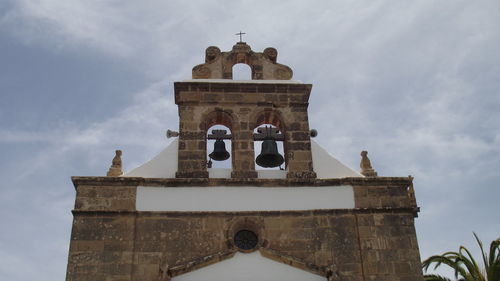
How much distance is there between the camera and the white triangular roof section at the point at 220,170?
11.4 meters

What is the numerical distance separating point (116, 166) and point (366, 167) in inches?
194

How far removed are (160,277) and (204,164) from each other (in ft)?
7.96

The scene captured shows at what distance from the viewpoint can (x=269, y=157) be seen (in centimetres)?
1205

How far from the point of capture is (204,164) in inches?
451

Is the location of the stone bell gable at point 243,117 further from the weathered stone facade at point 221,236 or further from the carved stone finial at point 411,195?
the carved stone finial at point 411,195

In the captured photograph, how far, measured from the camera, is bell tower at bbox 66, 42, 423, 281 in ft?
33.8

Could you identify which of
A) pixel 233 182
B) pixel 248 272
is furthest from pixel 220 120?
pixel 248 272

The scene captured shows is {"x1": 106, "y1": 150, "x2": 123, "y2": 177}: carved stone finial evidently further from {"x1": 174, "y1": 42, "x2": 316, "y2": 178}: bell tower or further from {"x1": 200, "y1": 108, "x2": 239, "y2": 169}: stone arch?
{"x1": 200, "y1": 108, "x2": 239, "y2": 169}: stone arch

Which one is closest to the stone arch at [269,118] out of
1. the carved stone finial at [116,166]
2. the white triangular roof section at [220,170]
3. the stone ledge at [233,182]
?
the white triangular roof section at [220,170]

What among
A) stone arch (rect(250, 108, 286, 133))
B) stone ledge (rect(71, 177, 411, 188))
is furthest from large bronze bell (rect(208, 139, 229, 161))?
stone ledge (rect(71, 177, 411, 188))

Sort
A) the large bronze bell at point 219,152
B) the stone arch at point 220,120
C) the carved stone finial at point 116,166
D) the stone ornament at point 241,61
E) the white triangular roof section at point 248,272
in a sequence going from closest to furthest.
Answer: the white triangular roof section at point 248,272, the carved stone finial at point 116,166, the stone arch at point 220,120, the large bronze bell at point 219,152, the stone ornament at point 241,61

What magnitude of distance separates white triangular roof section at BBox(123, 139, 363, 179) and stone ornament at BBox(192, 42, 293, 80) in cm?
179

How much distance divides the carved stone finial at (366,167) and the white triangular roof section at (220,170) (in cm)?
15

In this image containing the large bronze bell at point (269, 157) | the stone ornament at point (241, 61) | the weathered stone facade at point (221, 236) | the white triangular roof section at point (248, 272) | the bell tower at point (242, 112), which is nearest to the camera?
the white triangular roof section at point (248, 272)
